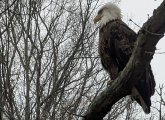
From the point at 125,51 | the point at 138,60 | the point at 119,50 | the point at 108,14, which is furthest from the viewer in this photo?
the point at 108,14

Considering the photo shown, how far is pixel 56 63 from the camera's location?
1115cm

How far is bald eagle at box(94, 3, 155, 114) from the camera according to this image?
4.58 m

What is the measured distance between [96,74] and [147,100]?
7556mm

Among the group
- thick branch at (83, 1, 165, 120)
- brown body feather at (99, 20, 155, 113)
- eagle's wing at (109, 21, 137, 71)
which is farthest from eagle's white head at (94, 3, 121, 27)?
thick branch at (83, 1, 165, 120)

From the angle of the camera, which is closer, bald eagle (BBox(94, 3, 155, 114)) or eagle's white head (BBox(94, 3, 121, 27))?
bald eagle (BBox(94, 3, 155, 114))

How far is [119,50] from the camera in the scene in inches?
210

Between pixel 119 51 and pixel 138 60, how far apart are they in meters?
1.75

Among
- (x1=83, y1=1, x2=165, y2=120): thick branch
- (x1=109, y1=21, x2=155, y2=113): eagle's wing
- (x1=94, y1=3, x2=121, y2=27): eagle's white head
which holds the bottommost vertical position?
(x1=83, y1=1, x2=165, y2=120): thick branch

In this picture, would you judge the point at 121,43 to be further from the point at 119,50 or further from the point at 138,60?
the point at 138,60

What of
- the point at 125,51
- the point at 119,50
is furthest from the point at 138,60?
the point at 119,50

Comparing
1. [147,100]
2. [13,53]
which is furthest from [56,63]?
[147,100]

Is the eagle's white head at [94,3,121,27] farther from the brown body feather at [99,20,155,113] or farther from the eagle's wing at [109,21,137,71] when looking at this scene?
the eagle's wing at [109,21,137,71]

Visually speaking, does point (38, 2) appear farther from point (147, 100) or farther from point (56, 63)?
point (147, 100)

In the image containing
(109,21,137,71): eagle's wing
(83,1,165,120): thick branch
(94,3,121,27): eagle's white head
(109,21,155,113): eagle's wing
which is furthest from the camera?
(94,3,121,27): eagle's white head
